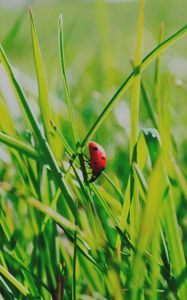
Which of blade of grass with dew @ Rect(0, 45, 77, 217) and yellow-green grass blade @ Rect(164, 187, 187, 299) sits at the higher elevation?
blade of grass with dew @ Rect(0, 45, 77, 217)

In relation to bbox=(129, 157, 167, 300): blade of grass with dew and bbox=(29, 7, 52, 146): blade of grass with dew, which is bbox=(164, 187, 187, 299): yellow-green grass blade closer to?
bbox=(129, 157, 167, 300): blade of grass with dew

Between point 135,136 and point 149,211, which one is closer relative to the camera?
point 149,211

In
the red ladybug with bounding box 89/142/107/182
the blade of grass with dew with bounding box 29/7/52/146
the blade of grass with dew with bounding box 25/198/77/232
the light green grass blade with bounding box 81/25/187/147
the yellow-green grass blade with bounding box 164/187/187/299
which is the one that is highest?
the blade of grass with dew with bounding box 29/7/52/146

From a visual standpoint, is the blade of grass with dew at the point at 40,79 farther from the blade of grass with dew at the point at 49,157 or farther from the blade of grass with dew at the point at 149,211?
the blade of grass with dew at the point at 149,211

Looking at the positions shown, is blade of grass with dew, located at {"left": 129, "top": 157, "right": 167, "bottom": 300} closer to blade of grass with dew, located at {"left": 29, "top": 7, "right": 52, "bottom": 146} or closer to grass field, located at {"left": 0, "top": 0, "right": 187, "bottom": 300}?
grass field, located at {"left": 0, "top": 0, "right": 187, "bottom": 300}

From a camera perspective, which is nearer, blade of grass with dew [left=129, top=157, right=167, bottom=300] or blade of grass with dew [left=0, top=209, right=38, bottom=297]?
blade of grass with dew [left=129, top=157, right=167, bottom=300]

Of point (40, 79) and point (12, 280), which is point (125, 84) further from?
point (12, 280)

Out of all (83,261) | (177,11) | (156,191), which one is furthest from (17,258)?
(177,11)

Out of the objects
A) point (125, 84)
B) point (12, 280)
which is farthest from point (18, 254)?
point (125, 84)

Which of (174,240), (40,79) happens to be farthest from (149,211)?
(40,79)

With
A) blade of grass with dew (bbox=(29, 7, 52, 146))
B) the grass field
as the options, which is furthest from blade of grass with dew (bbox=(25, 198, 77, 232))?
blade of grass with dew (bbox=(29, 7, 52, 146))

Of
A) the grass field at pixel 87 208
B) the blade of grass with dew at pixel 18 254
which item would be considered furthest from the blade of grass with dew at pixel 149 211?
the blade of grass with dew at pixel 18 254

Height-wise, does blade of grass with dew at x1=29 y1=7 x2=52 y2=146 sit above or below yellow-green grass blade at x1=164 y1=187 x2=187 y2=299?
above

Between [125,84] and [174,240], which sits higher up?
[125,84]
